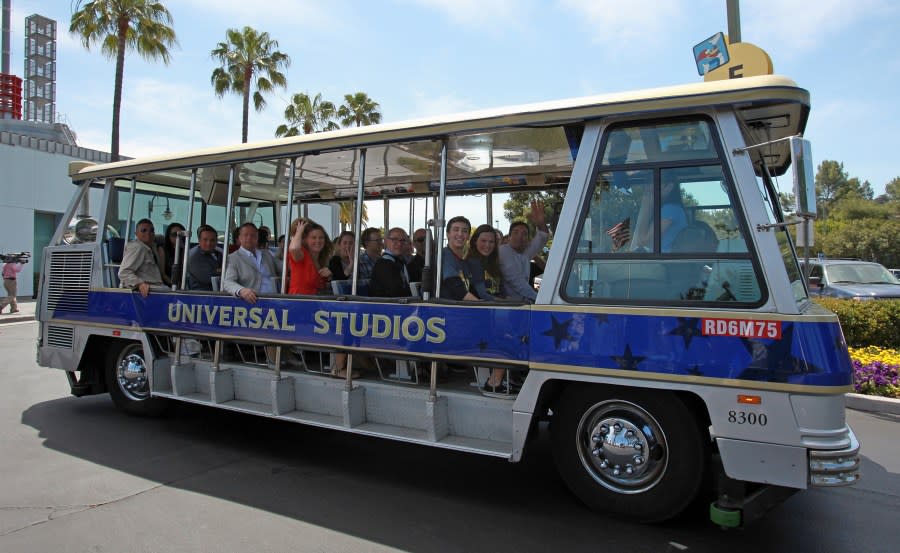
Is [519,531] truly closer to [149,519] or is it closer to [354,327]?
[354,327]

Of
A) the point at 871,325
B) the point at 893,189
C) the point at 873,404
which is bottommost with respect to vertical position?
the point at 873,404

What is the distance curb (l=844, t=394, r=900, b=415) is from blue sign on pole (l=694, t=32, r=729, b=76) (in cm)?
405

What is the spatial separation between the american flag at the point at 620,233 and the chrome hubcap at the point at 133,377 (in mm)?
5086

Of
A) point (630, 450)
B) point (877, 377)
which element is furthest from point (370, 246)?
point (877, 377)

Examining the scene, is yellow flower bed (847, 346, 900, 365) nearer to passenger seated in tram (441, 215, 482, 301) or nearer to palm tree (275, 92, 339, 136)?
passenger seated in tram (441, 215, 482, 301)

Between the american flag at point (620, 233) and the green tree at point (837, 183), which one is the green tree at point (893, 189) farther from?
the american flag at point (620, 233)

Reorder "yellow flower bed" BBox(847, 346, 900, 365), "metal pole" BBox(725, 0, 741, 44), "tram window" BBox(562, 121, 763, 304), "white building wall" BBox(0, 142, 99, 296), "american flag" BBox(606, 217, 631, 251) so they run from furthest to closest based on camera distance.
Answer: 1. "white building wall" BBox(0, 142, 99, 296)
2. "metal pole" BBox(725, 0, 741, 44)
3. "yellow flower bed" BBox(847, 346, 900, 365)
4. "american flag" BBox(606, 217, 631, 251)
5. "tram window" BBox(562, 121, 763, 304)

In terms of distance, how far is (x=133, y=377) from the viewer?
643 centimetres

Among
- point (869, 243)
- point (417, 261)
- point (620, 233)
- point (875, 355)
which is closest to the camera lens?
point (620, 233)

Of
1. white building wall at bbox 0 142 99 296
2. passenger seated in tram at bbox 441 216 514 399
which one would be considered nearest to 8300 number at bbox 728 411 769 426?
passenger seated in tram at bbox 441 216 514 399

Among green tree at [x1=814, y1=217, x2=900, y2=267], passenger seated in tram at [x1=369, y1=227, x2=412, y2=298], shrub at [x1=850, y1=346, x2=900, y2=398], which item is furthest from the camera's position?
green tree at [x1=814, y1=217, x2=900, y2=267]

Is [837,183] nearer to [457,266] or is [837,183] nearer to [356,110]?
[356,110]

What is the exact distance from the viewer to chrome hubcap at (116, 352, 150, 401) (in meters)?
6.37

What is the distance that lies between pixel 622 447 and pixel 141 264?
5095 mm
